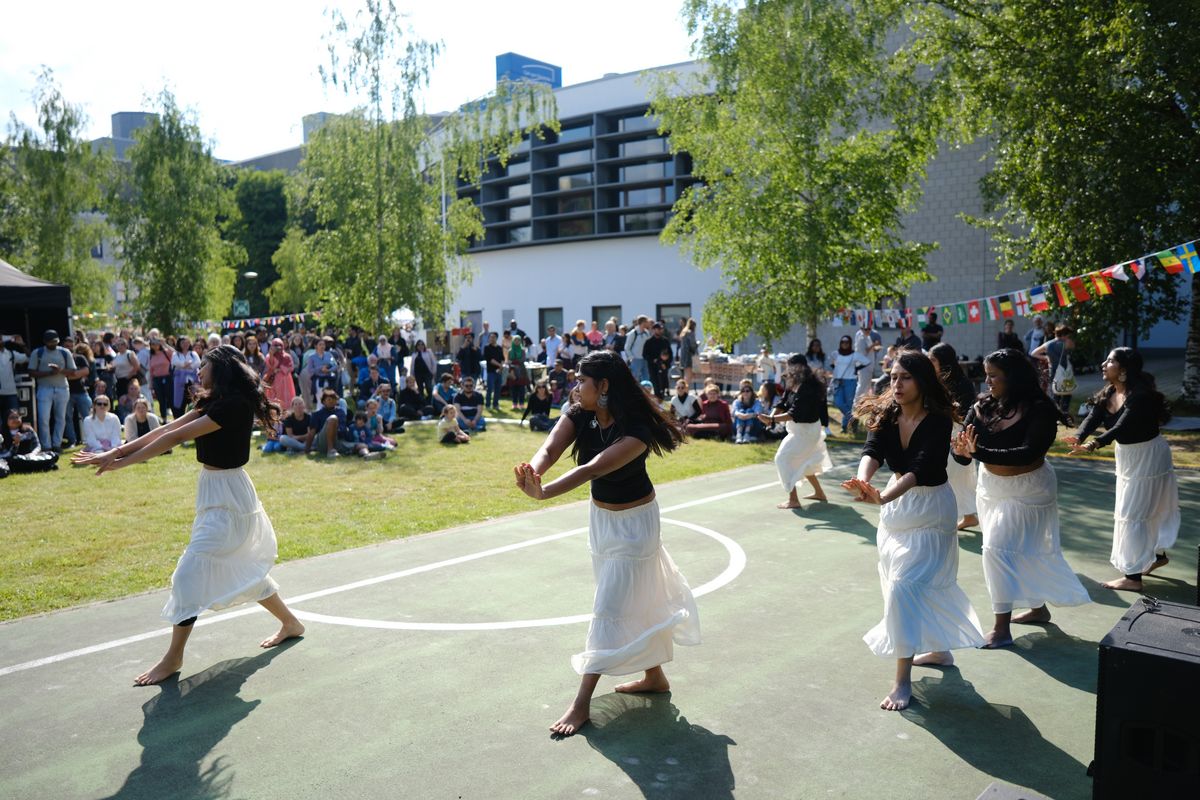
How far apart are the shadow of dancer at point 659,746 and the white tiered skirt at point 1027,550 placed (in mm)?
2595

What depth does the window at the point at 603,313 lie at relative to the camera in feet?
128

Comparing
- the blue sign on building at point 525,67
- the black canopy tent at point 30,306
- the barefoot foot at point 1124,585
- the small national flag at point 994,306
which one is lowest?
the barefoot foot at point 1124,585

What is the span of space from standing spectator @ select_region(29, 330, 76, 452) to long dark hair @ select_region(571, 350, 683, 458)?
14.2 meters

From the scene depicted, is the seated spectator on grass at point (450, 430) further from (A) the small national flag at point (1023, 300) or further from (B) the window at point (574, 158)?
(B) the window at point (574, 158)

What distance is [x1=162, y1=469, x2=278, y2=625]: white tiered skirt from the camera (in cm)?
569

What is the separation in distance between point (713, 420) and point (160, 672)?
43.1 ft

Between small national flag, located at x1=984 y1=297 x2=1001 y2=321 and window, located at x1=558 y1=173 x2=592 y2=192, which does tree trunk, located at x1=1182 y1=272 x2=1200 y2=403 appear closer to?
small national flag, located at x1=984 y1=297 x2=1001 y2=321

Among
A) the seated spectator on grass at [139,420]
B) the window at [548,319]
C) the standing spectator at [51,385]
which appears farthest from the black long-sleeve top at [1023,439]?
the window at [548,319]

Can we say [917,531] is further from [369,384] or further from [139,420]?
[369,384]

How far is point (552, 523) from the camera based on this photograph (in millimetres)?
10242

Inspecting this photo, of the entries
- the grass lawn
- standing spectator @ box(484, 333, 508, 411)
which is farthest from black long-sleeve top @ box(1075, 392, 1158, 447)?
standing spectator @ box(484, 333, 508, 411)

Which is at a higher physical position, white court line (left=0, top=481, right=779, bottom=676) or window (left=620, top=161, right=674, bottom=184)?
window (left=620, top=161, right=674, bottom=184)

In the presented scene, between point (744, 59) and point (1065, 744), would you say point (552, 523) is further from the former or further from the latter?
point (744, 59)

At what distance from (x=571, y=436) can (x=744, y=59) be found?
52.5ft
